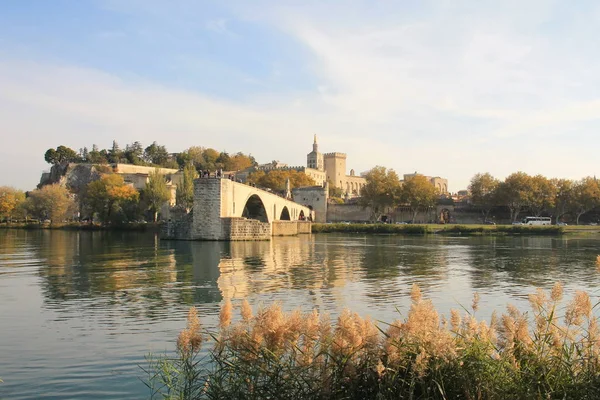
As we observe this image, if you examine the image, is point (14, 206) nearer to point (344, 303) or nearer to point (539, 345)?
point (344, 303)

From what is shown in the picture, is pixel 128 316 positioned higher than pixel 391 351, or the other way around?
pixel 391 351

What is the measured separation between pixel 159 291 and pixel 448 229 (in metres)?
62.5

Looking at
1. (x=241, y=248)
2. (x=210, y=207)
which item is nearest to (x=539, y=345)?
(x=241, y=248)

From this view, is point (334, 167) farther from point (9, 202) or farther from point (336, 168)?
point (9, 202)

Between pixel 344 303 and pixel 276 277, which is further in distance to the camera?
pixel 276 277

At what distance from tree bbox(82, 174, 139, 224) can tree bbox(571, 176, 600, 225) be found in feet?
222

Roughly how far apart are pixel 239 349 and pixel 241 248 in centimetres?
3787

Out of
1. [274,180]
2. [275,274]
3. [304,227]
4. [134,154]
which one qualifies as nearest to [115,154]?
[134,154]

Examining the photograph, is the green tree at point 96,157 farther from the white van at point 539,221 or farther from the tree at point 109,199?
the white van at point 539,221

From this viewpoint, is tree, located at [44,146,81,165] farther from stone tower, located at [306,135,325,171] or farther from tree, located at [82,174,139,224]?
stone tower, located at [306,135,325,171]

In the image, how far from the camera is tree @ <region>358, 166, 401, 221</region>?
9438 cm

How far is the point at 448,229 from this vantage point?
3044 inches

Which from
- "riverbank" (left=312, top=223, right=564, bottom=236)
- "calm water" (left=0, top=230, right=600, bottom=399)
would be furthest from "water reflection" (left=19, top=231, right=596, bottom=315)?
"riverbank" (left=312, top=223, right=564, bottom=236)

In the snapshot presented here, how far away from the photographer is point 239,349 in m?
6.38
